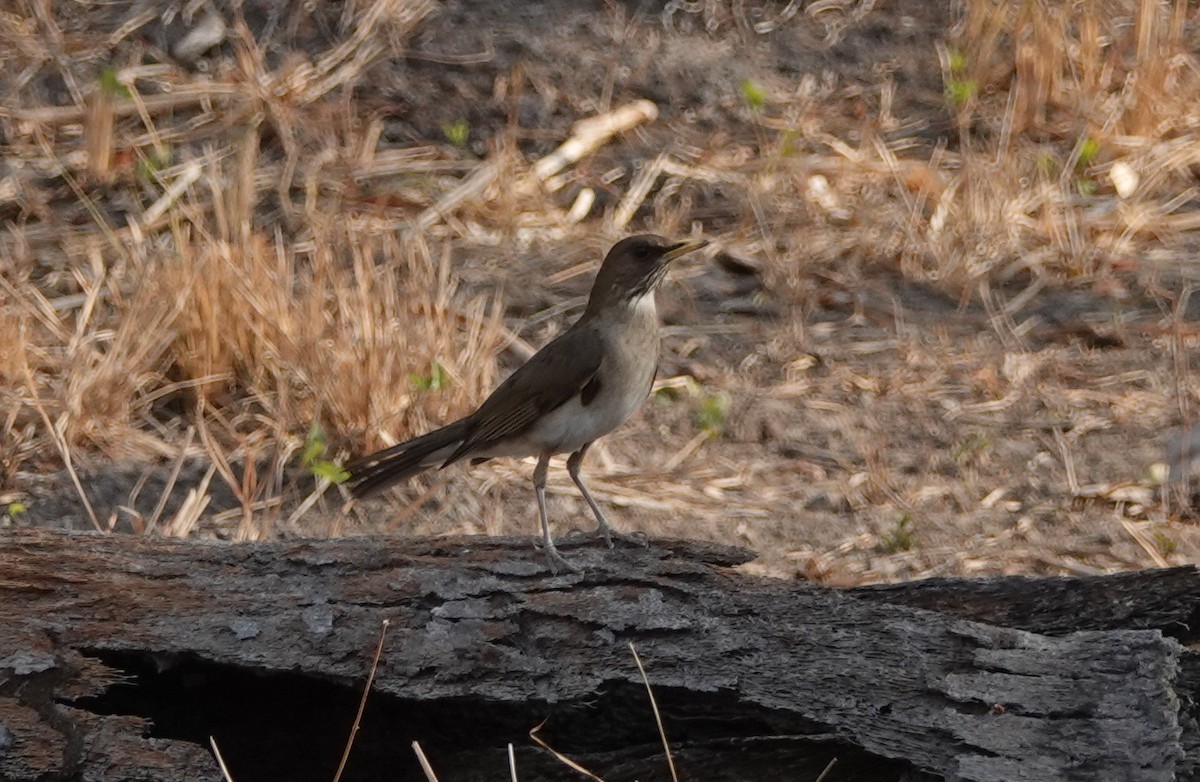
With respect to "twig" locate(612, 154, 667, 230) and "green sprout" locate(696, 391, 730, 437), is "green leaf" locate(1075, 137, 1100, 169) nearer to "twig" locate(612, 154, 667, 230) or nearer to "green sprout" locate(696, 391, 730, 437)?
"twig" locate(612, 154, 667, 230)

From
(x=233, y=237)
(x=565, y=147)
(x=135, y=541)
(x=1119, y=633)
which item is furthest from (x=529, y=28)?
(x=1119, y=633)

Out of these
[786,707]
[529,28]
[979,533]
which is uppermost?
[529,28]

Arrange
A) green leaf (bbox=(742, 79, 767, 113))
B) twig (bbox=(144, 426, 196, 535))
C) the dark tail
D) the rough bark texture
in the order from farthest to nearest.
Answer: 1. green leaf (bbox=(742, 79, 767, 113))
2. twig (bbox=(144, 426, 196, 535))
3. the dark tail
4. the rough bark texture

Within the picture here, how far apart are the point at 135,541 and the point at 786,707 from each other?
1741mm

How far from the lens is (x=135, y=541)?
445 centimetres

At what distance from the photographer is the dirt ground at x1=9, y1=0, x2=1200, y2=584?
22.3 ft

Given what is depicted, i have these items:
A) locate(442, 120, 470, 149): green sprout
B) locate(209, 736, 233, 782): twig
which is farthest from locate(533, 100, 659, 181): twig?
locate(209, 736, 233, 782): twig

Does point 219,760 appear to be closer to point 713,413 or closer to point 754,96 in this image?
point 713,413

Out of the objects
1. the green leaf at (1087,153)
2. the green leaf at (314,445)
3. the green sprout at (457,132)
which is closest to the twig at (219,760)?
the green leaf at (314,445)

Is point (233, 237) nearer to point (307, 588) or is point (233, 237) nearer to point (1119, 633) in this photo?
point (307, 588)

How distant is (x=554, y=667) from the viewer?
4066 millimetres

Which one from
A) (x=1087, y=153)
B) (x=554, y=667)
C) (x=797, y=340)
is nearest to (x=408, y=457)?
(x=554, y=667)

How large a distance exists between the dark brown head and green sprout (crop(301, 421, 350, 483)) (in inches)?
52.3

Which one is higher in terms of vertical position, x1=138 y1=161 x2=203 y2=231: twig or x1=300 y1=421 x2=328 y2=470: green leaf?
x1=138 y1=161 x2=203 y2=231: twig
